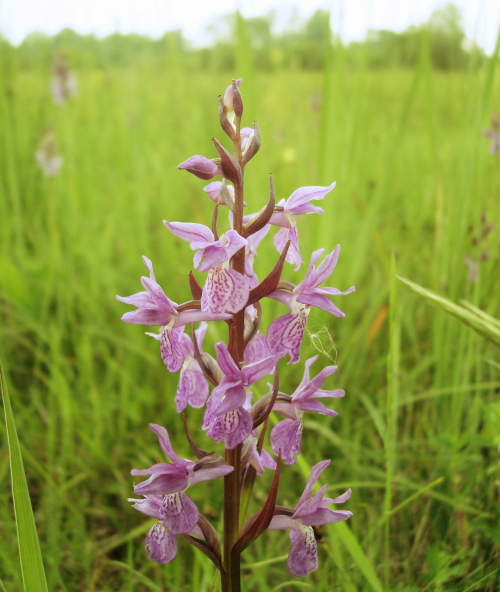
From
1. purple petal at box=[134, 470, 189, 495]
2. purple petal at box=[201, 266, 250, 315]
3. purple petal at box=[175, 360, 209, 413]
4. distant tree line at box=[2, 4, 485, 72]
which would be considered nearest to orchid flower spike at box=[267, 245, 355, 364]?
purple petal at box=[201, 266, 250, 315]

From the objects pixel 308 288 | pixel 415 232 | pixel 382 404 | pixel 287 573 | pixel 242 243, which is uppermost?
pixel 242 243

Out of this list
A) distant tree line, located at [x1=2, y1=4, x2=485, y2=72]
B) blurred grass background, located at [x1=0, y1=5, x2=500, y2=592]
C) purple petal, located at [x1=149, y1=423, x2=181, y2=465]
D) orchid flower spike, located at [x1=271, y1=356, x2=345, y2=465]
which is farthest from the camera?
distant tree line, located at [x1=2, y1=4, x2=485, y2=72]

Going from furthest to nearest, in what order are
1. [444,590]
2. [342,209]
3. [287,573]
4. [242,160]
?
[342,209]
[287,573]
[444,590]
[242,160]

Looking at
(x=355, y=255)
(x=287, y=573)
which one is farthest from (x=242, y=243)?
(x=355, y=255)

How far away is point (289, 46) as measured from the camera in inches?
134

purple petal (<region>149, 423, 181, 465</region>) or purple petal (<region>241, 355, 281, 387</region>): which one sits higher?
purple petal (<region>241, 355, 281, 387</region>)

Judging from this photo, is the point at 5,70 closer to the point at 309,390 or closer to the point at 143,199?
the point at 143,199

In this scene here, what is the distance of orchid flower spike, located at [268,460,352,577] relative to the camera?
1.07 metres

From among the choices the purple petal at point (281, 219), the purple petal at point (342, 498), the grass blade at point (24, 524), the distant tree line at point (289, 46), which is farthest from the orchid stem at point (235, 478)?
the distant tree line at point (289, 46)

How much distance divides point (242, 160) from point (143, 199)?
95.8 inches

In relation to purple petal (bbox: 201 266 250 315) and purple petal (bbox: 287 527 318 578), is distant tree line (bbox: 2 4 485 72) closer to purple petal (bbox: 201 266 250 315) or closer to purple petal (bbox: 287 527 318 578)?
purple petal (bbox: 201 266 250 315)

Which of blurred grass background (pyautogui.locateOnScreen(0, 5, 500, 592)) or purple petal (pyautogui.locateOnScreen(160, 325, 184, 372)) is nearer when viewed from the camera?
purple petal (pyautogui.locateOnScreen(160, 325, 184, 372))

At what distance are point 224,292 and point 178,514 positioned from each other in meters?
0.43

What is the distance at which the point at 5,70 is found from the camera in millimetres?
3652
